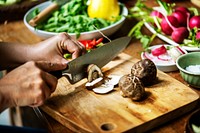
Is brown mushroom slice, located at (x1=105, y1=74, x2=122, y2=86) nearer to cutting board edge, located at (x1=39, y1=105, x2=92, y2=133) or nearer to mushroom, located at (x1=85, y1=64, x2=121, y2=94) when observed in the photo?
mushroom, located at (x1=85, y1=64, x2=121, y2=94)

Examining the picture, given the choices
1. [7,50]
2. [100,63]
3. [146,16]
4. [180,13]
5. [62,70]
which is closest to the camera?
[62,70]

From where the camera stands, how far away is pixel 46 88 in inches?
41.0

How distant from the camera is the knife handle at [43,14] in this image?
1586mm

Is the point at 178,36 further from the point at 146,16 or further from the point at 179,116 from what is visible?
the point at 179,116

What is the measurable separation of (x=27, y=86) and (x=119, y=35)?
0.68 m

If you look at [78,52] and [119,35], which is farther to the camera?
[119,35]

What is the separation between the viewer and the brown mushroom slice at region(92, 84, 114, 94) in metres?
1.13

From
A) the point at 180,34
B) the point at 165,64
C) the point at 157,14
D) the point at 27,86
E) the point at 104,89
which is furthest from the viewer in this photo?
the point at 157,14

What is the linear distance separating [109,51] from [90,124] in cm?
35

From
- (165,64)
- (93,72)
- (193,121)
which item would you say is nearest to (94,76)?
(93,72)

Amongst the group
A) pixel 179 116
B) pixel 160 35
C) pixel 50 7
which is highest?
pixel 50 7

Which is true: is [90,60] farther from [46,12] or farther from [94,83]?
[46,12]

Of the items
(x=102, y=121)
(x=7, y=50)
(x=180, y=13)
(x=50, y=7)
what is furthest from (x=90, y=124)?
(x=50, y=7)

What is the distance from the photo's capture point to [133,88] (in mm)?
1050
